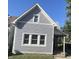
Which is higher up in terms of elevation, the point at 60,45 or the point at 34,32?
the point at 34,32

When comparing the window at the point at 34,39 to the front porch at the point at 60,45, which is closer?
the front porch at the point at 60,45

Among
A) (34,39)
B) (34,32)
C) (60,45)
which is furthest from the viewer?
(34,39)

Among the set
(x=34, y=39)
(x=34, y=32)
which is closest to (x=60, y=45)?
(x=34, y=32)

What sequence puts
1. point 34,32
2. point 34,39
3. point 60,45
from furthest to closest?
point 34,39, point 34,32, point 60,45

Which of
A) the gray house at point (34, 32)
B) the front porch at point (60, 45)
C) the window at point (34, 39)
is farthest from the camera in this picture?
the window at point (34, 39)

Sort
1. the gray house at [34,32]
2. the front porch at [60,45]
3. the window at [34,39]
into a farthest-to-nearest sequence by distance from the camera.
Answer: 1. the window at [34,39]
2. the gray house at [34,32]
3. the front porch at [60,45]

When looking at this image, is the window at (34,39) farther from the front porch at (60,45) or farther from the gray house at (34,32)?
the front porch at (60,45)

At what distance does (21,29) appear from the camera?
→ 14.6 feet


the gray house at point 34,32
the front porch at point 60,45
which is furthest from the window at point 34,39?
the front porch at point 60,45

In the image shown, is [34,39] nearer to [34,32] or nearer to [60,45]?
[34,32]

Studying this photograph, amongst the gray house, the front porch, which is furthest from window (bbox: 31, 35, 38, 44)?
the front porch
